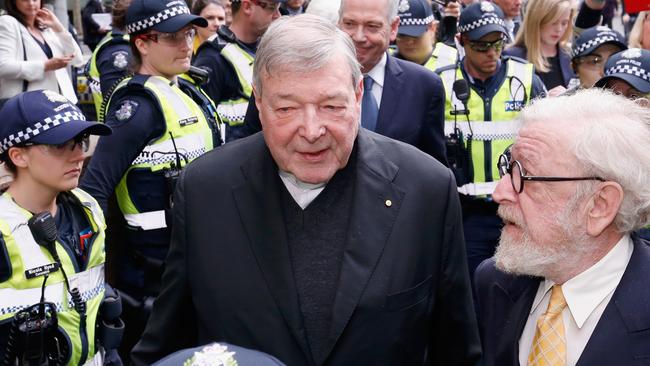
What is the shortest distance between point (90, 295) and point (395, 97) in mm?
1776

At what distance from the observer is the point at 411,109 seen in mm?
4480

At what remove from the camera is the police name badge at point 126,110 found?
169 inches

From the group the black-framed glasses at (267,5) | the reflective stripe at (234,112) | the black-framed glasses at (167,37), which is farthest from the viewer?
the black-framed glasses at (267,5)

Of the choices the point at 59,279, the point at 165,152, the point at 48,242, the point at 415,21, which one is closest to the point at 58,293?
the point at 59,279

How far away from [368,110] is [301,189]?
1.82 metres

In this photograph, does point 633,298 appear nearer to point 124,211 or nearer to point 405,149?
point 405,149

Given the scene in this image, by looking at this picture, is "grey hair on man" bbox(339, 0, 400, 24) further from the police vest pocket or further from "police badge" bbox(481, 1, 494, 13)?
the police vest pocket

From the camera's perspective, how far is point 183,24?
463 cm

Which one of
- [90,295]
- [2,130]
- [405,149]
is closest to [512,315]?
[405,149]

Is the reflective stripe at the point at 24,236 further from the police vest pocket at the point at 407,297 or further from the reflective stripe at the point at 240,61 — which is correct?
the reflective stripe at the point at 240,61

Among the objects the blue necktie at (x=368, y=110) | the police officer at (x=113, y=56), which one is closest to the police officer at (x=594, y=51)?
the blue necktie at (x=368, y=110)

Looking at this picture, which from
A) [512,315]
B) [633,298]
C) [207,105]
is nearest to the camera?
[633,298]

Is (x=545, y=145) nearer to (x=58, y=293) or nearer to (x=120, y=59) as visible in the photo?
(x=58, y=293)

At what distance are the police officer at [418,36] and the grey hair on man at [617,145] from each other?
12.2ft
